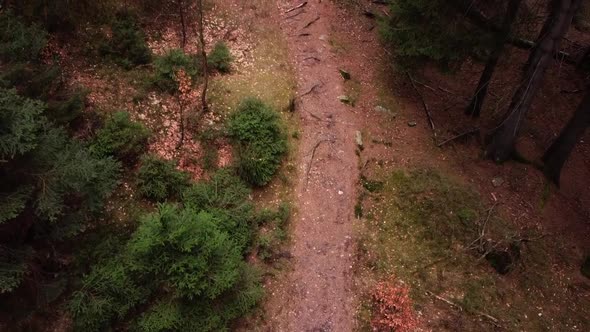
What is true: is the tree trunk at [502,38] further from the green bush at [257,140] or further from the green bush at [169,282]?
the green bush at [169,282]

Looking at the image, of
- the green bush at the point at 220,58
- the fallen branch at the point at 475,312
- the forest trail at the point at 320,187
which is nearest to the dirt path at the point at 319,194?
the forest trail at the point at 320,187

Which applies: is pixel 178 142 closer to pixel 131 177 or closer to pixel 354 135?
pixel 131 177

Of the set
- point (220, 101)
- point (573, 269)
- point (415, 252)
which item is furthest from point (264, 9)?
point (573, 269)

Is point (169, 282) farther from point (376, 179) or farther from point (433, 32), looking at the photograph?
point (433, 32)

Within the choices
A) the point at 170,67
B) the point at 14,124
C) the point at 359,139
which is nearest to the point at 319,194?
the point at 359,139

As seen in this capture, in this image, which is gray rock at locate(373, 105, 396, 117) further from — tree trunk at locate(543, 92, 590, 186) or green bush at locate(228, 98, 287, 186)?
tree trunk at locate(543, 92, 590, 186)
